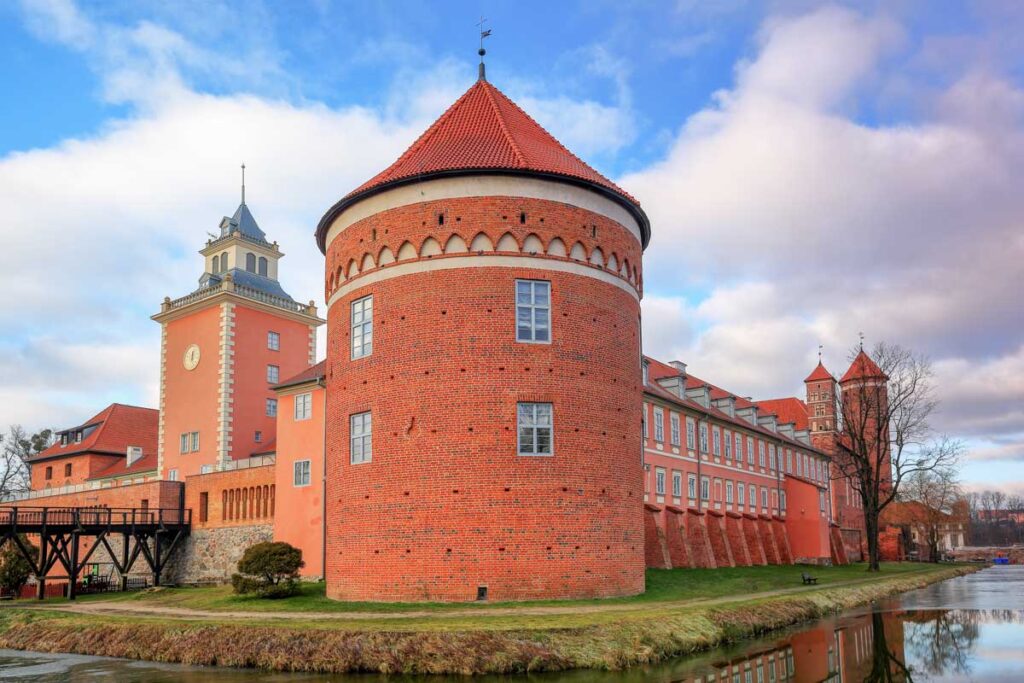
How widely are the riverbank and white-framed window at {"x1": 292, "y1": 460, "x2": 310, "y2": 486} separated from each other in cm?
720

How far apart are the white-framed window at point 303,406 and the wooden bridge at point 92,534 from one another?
7.76 meters

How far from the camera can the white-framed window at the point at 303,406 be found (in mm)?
32594

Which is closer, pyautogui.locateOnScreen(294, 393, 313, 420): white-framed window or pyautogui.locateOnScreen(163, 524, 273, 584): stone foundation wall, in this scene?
pyautogui.locateOnScreen(294, 393, 313, 420): white-framed window

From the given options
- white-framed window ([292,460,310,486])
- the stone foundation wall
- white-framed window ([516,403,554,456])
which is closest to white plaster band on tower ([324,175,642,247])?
white-framed window ([516,403,554,456])

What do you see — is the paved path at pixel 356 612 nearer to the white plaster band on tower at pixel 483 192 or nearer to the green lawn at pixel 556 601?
the green lawn at pixel 556 601

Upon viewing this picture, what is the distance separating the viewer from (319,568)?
3064 centimetres

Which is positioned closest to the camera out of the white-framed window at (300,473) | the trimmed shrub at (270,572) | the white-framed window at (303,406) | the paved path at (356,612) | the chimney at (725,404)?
→ the paved path at (356,612)

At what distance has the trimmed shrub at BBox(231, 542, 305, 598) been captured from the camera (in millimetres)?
24828

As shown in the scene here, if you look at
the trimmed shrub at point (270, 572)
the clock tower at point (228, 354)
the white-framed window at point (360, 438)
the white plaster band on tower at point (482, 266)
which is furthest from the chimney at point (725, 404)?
the white-framed window at point (360, 438)

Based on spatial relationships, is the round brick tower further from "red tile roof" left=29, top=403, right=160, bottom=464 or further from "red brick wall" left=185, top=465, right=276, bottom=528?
"red tile roof" left=29, top=403, right=160, bottom=464

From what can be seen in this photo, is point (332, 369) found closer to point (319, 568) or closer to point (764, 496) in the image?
point (319, 568)

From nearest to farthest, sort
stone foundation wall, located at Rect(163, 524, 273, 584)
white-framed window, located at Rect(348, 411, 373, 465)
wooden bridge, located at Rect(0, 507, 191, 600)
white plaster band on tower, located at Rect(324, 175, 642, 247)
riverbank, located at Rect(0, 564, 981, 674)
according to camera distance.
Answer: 1. riverbank, located at Rect(0, 564, 981, 674)
2. white plaster band on tower, located at Rect(324, 175, 642, 247)
3. white-framed window, located at Rect(348, 411, 373, 465)
4. wooden bridge, located at Rect(0, 507, 191, 600)
5. stone foundation wall, located at Rect(163, 524, 273, 584)

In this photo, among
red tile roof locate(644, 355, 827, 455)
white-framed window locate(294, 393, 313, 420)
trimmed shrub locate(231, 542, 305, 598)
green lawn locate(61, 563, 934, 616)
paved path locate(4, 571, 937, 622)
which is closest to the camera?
paved path locate(4, 571, 937, 622)

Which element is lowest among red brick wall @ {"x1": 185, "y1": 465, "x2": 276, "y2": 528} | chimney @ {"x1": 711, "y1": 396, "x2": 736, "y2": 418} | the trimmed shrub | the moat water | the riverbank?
the moat water
